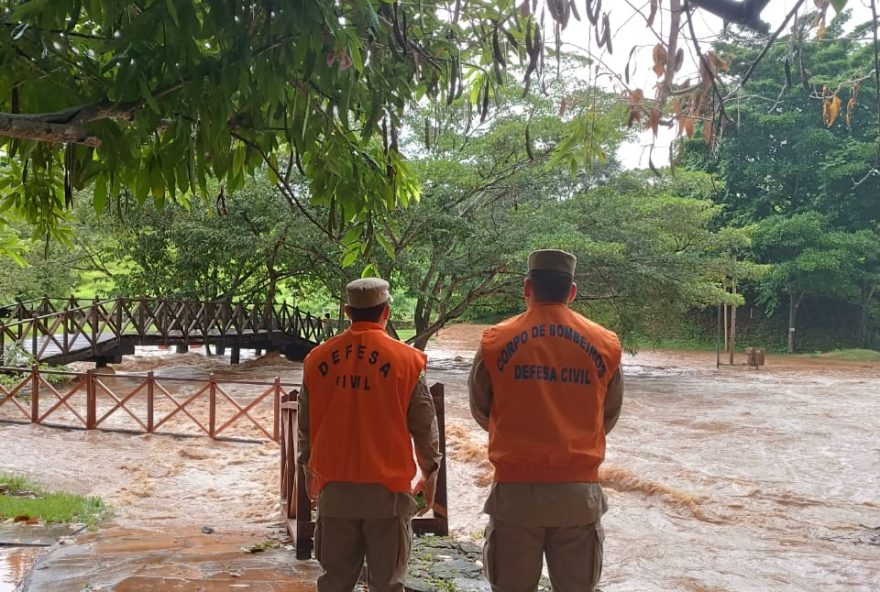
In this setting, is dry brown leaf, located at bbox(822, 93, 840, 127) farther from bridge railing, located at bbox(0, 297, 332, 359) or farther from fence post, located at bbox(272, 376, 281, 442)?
bridge railing, located at bbox(0, 297, 332, 359)

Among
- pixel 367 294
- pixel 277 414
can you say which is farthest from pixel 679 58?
pixel 277 414

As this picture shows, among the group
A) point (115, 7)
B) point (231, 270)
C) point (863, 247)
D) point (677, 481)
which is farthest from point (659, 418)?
point (863, 247)

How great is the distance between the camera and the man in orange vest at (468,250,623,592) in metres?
2.45

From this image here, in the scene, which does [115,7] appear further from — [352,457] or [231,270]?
[231,270]

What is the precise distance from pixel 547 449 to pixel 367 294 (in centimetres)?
86

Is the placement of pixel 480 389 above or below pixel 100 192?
below

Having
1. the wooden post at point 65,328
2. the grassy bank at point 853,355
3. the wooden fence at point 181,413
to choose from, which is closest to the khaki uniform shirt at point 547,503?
the wooden fence at point 181,413

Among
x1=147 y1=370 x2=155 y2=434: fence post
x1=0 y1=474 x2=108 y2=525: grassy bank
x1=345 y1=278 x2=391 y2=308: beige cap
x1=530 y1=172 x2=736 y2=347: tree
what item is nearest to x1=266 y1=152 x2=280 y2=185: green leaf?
x1=345 y1=278 x2=391 y2=308: beige cap

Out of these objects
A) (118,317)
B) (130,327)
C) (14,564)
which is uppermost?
(118,317)

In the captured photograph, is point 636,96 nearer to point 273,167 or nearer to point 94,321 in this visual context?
point 273,167

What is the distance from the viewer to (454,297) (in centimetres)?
1959

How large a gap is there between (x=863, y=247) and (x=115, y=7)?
2923 centimetres

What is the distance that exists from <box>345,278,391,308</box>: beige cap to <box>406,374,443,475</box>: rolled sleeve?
32cm

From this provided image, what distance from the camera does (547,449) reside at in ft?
8.00
